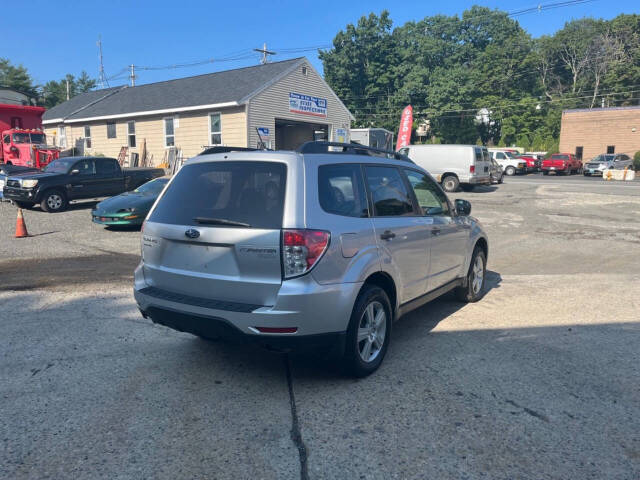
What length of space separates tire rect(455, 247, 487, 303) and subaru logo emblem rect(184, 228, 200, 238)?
360 cm

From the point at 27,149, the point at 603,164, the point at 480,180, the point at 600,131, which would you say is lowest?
the point at 480,180

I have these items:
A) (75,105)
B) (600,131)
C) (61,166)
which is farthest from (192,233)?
(600,131)

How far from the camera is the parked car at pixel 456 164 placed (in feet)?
74.7

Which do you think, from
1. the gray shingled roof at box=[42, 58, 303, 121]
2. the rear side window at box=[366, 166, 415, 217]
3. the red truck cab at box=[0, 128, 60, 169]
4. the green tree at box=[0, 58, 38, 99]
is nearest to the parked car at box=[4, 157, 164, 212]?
the gray shingled roof at box=[42, 58, 303, 121]

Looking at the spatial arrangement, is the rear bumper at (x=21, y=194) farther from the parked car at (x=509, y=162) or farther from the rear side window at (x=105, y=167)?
the parked car at (x=509, y=162)

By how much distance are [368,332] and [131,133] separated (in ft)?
86.7

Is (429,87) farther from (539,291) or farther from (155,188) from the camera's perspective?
(539,291)

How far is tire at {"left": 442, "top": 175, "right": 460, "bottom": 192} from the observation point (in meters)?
23.3

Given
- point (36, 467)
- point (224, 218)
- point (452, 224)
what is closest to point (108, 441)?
point (36, 467)

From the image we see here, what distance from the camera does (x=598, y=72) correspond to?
233ft

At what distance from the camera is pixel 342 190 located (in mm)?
4000

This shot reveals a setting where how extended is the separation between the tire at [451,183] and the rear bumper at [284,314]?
20.4m

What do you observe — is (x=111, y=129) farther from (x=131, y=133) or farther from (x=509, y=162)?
(x=509, y=162)

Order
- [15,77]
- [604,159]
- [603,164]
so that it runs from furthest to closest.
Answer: [15,77] < [604,159] < [603,164]
